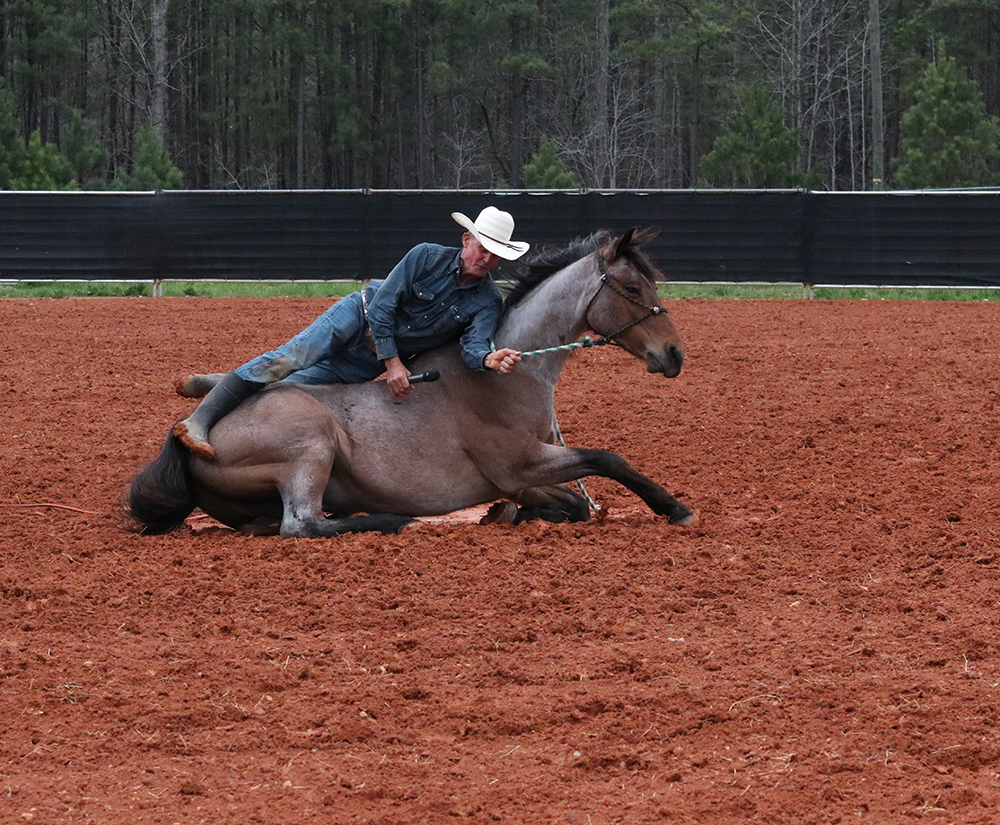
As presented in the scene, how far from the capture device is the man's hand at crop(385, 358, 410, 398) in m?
6.90

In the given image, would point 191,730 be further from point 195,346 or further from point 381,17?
point 381,17

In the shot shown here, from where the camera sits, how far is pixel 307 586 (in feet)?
19.5

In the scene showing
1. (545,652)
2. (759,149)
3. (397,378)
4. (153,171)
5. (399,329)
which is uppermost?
(759,149)

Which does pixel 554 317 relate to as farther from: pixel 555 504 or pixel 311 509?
pixel 311 509

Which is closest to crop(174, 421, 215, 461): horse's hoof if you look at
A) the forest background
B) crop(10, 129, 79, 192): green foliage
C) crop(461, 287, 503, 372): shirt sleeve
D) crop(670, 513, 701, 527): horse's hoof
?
crop(461, 287, 503, 372): shirt sleeve

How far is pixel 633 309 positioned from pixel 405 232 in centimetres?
1466

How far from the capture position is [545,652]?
5074mm

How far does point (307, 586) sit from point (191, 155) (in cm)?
4580

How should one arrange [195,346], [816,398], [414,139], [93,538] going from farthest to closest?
1. [414,139]
2. [195,346]
3. [816,398]
4. [93,538]

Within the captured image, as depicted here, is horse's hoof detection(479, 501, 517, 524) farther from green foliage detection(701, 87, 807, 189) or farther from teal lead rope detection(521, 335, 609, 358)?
green foliage detection(701, 87, 807, 189)

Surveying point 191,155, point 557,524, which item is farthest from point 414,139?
point 557,524

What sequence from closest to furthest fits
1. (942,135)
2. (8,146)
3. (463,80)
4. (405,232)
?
(405,232)
(942,135)
(8,146)
(463,80)

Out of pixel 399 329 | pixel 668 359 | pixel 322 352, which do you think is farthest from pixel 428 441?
pixel 668 359

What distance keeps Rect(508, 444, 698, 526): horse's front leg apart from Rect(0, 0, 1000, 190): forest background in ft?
112
